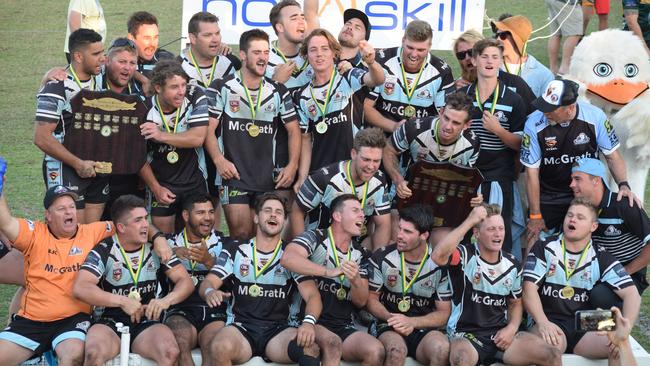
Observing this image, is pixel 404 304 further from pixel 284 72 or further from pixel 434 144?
pixel 284 72

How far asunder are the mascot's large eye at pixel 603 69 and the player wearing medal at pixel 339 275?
83.5 inches

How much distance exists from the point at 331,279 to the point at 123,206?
55.5 inches

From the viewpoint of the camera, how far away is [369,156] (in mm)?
7812

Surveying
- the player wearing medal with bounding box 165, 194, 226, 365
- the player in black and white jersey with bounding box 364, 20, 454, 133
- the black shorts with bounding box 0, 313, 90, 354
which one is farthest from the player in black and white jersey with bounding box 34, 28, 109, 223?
the player in black and white jersey with bounding box 364, 20, 454, 133

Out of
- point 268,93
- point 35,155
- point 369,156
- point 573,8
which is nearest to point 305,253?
point 369,156

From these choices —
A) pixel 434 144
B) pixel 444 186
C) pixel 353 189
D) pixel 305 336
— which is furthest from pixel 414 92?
pixel 305 336

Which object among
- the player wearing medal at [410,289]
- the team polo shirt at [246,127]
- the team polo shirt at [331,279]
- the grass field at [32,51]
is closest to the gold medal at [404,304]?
the player wearing medal at [410,289]

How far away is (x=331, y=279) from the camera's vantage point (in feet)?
25.7

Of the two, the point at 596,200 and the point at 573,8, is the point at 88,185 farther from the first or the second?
the point at 573,8

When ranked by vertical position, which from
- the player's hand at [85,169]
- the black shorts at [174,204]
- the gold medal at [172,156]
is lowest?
the black shorts at [174,204]

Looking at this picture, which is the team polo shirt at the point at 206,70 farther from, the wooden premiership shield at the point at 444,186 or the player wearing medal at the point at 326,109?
the wooden premiership shield at the point at 444,186

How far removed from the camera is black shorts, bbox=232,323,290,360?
7590 mm

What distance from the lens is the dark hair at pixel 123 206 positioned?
24.9ft

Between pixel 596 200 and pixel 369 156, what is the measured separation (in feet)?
4.97
